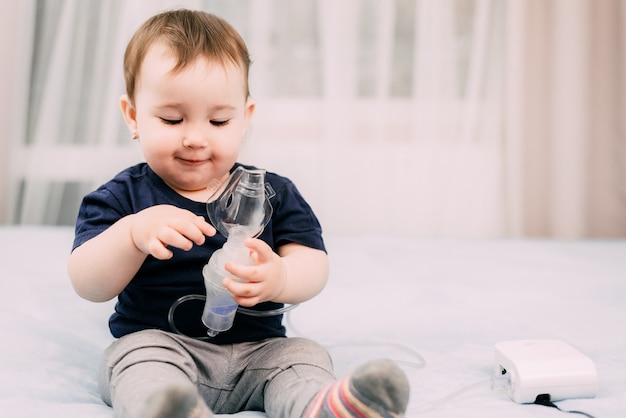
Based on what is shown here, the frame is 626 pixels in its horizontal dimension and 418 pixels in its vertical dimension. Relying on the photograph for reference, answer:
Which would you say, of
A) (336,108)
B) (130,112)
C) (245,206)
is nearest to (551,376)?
(245,206)

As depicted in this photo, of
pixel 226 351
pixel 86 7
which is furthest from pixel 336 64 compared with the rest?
pixel 226 351

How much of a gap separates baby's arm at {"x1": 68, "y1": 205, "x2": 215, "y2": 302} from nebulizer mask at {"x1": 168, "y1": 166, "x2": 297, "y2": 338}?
38 mm

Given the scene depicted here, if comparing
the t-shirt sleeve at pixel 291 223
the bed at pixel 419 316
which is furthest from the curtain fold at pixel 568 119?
the t-shirt sleeve at pixel 291 223

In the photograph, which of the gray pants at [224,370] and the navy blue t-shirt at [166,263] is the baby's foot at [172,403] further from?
the navy blue t-shirt at [166,263]

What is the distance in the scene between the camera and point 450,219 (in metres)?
2.27

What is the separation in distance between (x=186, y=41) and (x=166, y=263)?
29 centimetres

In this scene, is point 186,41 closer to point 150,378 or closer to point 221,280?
point 221,280

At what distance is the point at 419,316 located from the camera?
4.32 ft

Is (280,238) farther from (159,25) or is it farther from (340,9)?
(340,9)

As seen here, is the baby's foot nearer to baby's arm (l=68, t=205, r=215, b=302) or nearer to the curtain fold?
baby's arm (l=68, t=205, r=215, b=302)

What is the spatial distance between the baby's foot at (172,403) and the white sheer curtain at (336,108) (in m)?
1.59

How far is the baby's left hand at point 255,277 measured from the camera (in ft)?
2.78

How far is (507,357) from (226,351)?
0.36 metres

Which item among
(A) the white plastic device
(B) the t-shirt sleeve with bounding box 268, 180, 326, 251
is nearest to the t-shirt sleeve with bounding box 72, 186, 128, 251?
(B) the t-shirt sleeve with bounding box 268, 180, 326, 251
